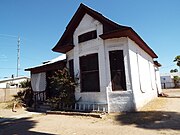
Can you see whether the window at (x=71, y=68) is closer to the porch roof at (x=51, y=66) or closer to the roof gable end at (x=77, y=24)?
the porch roof at (x=51, y=66)

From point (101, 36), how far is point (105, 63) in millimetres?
1652

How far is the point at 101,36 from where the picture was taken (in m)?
10.2

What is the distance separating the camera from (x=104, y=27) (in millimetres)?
10484

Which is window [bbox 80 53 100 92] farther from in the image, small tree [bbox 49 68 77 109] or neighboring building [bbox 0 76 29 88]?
neighboring building [bbox 0 76 29 88]

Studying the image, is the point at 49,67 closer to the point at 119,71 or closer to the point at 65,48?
the point at 65,48

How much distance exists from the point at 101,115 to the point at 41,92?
7.16 m

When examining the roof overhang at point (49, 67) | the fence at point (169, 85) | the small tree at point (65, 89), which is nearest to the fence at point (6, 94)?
the roof overhang at point (49, 67)

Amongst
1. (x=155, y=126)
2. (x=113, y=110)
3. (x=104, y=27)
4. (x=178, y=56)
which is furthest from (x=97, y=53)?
(x=178, y=56)

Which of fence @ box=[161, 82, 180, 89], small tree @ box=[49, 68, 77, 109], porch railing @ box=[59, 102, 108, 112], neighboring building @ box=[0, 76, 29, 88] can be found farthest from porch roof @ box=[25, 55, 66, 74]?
fence @ box=[161, 82, 180, 89]

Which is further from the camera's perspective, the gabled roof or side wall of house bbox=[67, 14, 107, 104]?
side wall of house bbox=[67, 14, 107, 104]

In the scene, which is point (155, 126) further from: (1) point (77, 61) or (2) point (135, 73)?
(1) point (77, 61)

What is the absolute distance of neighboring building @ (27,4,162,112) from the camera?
9695mm

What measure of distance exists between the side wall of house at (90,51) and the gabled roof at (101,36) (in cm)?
32

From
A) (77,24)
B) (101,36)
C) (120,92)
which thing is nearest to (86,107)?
(120,92)
